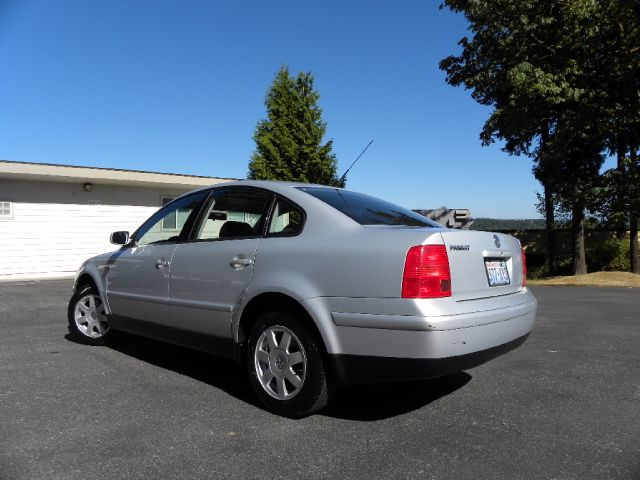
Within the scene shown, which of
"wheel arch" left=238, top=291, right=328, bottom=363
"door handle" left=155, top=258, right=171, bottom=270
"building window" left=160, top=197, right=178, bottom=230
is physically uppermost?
"building window" left=160, top=197, right=178, bottom=230

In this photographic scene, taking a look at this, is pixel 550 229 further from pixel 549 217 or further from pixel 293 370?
pixel 293 370

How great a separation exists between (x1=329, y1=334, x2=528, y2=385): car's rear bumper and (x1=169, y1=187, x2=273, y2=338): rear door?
96 centimetres

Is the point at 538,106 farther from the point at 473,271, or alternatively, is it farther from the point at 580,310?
the point at 473,271

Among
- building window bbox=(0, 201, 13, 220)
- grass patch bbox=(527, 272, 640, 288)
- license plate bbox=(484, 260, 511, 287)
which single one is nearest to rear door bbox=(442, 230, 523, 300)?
license plate bbox=(484, 260, 511, 287)

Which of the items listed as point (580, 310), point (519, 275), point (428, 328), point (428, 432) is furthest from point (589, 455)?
point (580, 310)

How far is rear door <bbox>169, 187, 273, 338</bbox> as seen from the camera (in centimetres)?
377

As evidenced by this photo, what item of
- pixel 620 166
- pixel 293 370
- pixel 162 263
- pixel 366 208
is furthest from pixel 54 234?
pixel 620 166

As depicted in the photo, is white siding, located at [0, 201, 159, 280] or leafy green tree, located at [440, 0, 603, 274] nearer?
white siding, located at [0, 201, 159, 280]

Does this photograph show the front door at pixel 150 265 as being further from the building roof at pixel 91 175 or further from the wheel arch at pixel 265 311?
the building roof at pixel 91 175

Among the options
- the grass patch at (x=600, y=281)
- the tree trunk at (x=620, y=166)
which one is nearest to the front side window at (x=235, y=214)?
the grass patch at (x=600, y=281)

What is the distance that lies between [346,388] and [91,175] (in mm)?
12332

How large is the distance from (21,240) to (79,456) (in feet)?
43.0

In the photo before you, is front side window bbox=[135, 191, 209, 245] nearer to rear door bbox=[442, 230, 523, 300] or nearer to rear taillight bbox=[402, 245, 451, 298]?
rear taillight bbox=[402, 245, 451, 298]

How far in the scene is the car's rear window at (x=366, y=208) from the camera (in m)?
3.66
